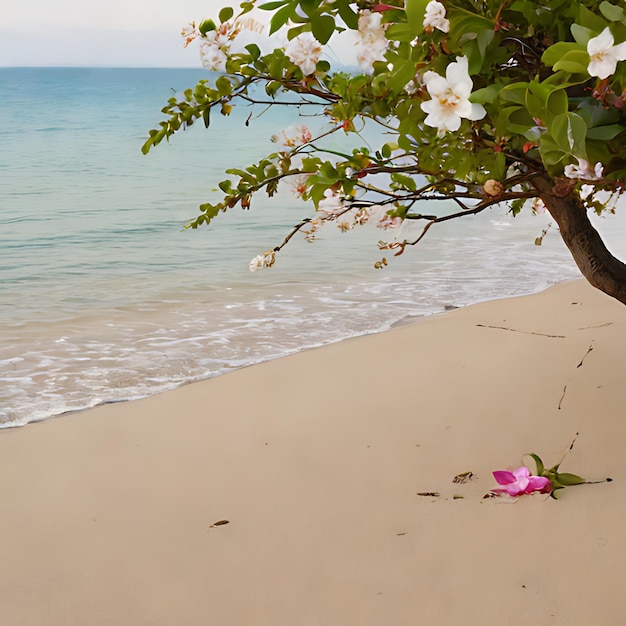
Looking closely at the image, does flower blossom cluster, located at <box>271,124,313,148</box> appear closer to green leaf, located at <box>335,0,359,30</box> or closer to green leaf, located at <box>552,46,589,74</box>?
green leaf, located at <box>335,0,359,30</box>

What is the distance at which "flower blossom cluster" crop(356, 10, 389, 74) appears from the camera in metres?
0.80

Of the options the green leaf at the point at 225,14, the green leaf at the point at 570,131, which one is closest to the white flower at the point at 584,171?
the green leaf at the point at 570,131

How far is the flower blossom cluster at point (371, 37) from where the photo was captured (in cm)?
80

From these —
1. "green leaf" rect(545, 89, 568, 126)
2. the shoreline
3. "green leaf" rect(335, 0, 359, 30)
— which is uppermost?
"green leaf" rect(335, 0, 359, 30)

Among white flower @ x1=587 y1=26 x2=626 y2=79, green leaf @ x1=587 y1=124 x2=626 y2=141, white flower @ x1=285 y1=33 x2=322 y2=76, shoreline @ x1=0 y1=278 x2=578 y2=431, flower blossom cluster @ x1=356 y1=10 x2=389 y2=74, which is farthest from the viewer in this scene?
shoreline @ x1=0 y1=278 x2=578 y2=431

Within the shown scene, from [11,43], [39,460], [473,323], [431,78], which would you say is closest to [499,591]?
[431,78]

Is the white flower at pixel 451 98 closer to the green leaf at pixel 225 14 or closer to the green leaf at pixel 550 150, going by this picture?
the green leaf at pixel 550 150

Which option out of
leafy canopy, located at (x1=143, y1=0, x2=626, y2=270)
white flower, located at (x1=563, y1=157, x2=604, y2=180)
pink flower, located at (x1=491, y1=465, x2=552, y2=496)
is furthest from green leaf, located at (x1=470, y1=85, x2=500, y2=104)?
pink flower, located at (x1=491, y1=465, x2=552, y2=496)

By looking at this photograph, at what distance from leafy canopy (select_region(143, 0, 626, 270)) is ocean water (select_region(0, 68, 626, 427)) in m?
0.75

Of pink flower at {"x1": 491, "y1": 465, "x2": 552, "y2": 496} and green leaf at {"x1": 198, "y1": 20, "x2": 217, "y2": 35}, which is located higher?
green leaf at {"x1": 198, "y1": 20, "x2": 217, "y2": 35}

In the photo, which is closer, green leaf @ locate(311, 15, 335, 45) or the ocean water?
green leaf @ locate(311, 15, 335, 45)

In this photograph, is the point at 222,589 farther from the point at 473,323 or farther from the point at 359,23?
the point at 473,323

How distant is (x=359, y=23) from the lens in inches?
31.8

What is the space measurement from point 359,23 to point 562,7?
205mm
